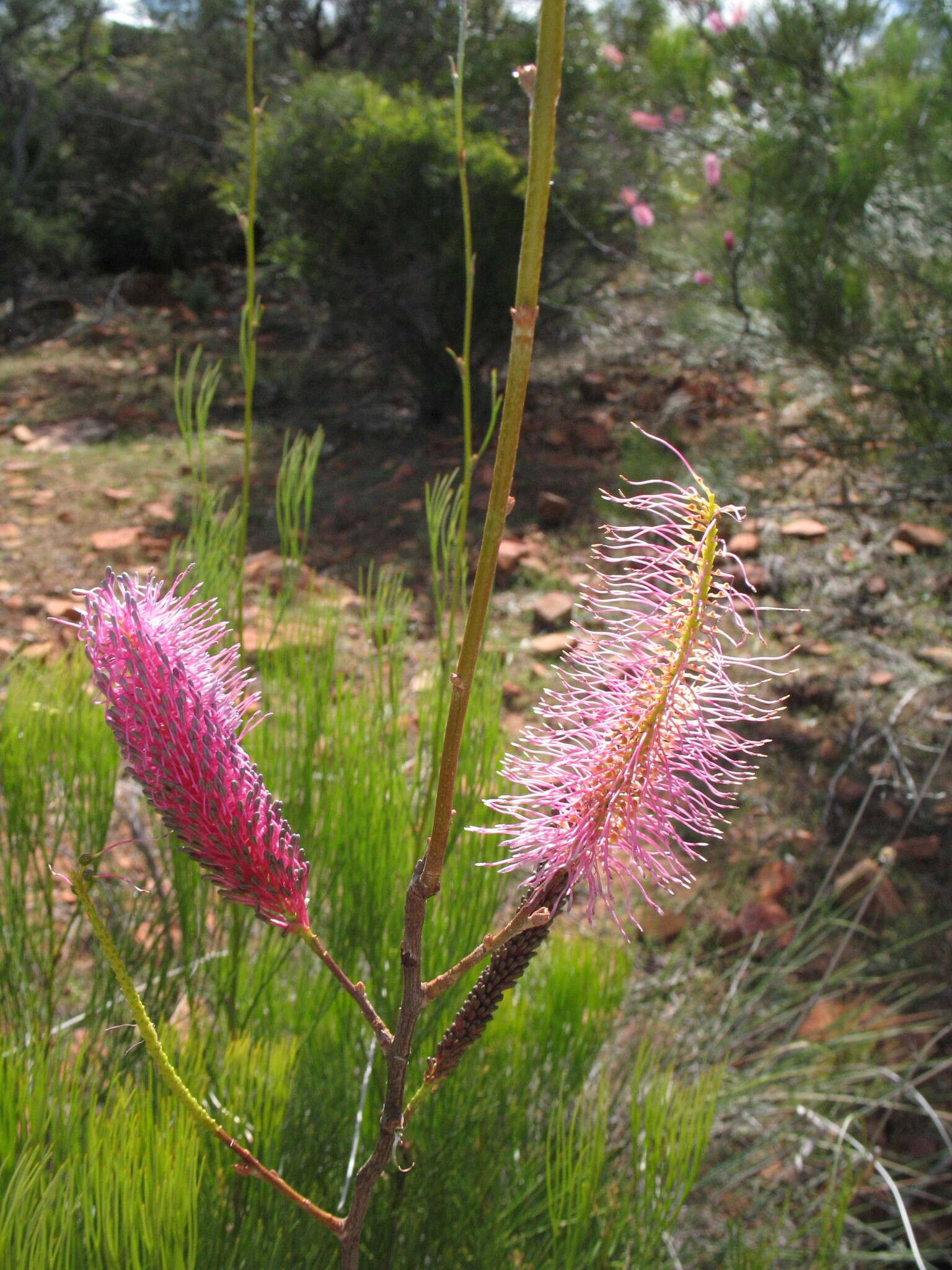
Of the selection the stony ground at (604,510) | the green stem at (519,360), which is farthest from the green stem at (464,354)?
the stony ground at (604,510)

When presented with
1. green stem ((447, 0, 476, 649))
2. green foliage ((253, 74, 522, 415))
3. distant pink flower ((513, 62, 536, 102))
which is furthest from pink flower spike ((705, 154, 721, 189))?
distant pink flower ((513, 62, 536, 102))

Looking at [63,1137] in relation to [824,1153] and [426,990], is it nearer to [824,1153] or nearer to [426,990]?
[426,990]

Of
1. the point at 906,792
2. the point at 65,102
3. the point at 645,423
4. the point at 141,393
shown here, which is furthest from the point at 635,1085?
the point at 65,102

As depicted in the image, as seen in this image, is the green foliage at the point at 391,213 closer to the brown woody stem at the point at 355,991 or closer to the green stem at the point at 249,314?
the green stem at the point at 249,314

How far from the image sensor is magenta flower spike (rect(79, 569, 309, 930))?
21.3 inches

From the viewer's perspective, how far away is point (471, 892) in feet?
3.79

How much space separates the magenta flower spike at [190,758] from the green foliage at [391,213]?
4.10m

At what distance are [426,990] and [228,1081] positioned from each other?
0.47m

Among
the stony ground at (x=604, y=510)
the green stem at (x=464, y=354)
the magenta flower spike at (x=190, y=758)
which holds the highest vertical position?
the green stem at (x=464, y=354)

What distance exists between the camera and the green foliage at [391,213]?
4375mm

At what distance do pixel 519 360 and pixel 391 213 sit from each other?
4419 millimetres

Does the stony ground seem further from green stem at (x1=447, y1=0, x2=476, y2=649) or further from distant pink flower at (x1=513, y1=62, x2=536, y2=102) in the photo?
distant pink flower at (x1=513, y1=62, x2=536, y2=102)

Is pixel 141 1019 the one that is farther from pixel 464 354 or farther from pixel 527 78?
pixel 464 354

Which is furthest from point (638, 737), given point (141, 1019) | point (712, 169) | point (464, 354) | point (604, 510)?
point (712, 169)
